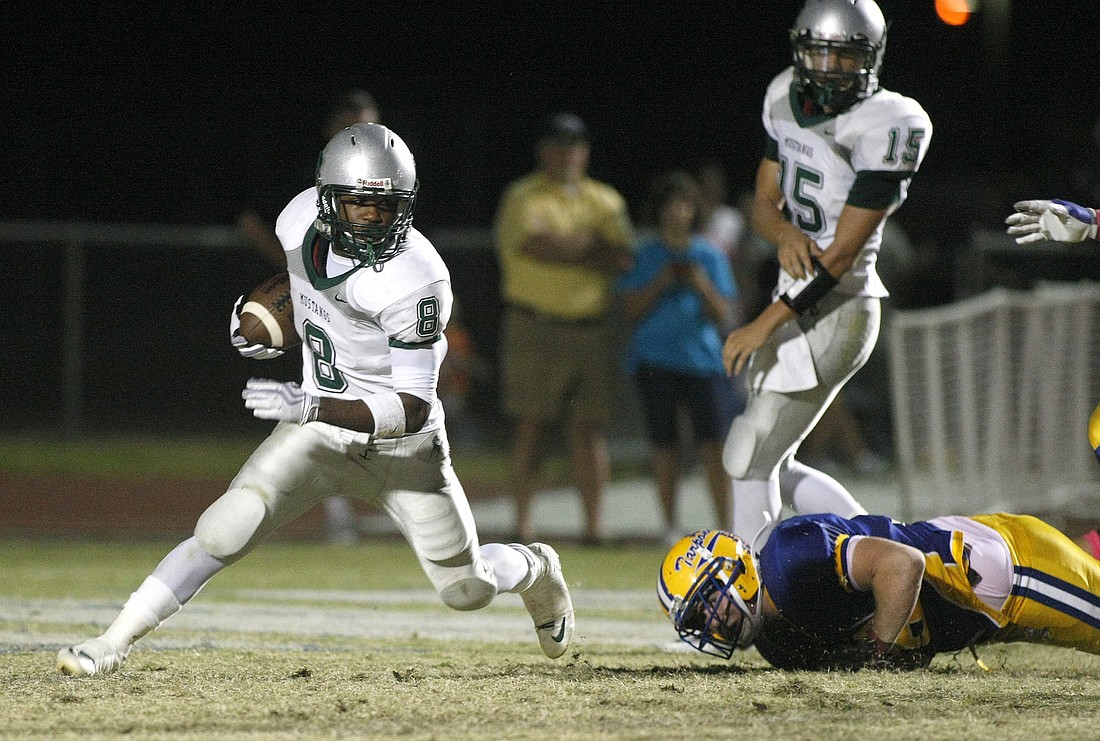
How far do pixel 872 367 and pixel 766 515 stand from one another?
17.8 ft

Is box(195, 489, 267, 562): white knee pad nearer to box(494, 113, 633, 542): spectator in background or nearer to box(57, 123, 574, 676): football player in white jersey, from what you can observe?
box(57, 123, 574, 676): football player in white jersey

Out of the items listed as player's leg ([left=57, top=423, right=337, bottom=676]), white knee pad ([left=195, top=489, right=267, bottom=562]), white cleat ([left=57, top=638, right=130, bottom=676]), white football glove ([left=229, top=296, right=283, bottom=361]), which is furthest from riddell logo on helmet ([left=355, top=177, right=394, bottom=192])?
white cleat ([left=57, top=638, right=130, bottom=676])

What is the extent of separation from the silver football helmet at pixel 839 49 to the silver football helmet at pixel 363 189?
135 centimetres

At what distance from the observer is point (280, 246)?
728cm

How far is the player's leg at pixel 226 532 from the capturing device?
404 centimetres

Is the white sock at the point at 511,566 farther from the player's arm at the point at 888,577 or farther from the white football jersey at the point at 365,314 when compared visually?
the player's arm at the point at 888,577

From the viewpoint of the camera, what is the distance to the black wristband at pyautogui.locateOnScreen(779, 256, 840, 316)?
4734mm

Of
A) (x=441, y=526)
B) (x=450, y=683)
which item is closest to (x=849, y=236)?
(x=441, y=526)

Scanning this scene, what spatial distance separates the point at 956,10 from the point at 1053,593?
5.67 metres

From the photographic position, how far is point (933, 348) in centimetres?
821

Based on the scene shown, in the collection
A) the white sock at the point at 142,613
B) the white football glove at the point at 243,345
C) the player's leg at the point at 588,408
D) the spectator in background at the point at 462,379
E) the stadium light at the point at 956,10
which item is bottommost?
the spectator in background at the point at 462,379

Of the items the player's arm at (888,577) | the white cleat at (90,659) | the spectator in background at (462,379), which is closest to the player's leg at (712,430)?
the player's arm at (888,577)

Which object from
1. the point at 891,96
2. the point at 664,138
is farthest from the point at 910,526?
the point at 664,138

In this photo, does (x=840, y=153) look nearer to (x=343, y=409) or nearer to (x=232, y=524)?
(x=343, y=409)
